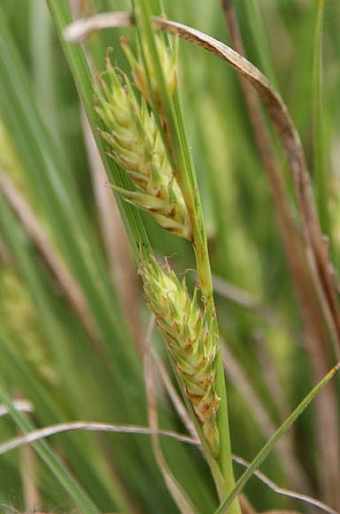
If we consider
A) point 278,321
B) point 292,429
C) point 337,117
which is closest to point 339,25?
point 337,117

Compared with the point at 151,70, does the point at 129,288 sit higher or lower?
lower

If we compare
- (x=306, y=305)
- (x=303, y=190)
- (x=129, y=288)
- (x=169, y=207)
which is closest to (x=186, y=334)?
(x=169, y=207)

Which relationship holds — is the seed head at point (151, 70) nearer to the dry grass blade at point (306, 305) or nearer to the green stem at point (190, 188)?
the green stem at point (190, 188)

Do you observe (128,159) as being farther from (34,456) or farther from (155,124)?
(34,456)

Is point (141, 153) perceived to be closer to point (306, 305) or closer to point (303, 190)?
point (303, 190)

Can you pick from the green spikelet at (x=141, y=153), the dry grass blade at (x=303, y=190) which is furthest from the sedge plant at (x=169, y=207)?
the dry grass blade at (x=303, y=190)
